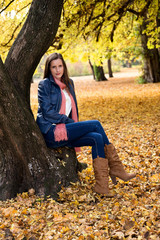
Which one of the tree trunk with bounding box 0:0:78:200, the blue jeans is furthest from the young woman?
the tree trunk with bounding box 0:0:78:200

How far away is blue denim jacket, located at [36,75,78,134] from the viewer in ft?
11.2

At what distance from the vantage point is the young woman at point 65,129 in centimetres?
337

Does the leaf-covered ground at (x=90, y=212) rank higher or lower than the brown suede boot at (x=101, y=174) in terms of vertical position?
lower

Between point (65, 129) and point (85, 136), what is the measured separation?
0.28 meters

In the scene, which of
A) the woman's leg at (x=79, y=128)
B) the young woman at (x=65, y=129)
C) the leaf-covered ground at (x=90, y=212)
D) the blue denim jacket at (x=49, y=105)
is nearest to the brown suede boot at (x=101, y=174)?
the young woman at (x=65, y=129)

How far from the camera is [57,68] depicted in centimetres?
362

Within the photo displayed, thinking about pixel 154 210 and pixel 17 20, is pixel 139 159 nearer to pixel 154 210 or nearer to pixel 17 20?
pixel 154 210

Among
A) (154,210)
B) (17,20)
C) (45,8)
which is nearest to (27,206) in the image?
(154,210)

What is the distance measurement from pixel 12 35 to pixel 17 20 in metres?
0.54

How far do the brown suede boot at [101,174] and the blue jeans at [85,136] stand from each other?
0.07 meters

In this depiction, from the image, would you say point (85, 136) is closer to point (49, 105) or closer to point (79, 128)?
point (79, 128)

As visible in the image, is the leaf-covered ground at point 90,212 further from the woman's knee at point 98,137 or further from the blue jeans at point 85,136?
the woman's knee at point 98,137

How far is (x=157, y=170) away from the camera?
4.25m

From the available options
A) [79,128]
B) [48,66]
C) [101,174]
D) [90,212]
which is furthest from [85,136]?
[48,66]
